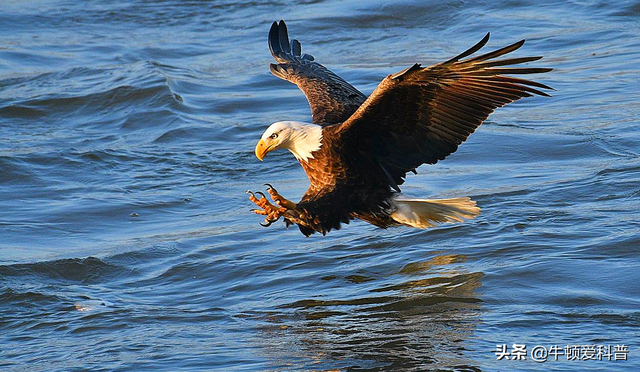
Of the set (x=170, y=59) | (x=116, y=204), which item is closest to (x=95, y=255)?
(x=116, y=204)

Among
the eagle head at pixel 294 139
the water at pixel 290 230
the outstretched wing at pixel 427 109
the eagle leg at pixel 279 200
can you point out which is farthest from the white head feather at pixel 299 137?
the water at pixel 290 230

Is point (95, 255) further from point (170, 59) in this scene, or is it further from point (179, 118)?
point (170, 59)

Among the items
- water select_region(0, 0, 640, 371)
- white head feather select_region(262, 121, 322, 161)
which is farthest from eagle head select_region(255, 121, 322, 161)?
water select_region(0, 0, 640, 371)

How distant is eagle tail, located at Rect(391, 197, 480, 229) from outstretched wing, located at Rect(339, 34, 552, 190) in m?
0.14

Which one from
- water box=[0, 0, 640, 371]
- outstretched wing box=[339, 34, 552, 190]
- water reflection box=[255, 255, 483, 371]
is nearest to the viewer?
water reflection box=[255, 255, 483, 371]

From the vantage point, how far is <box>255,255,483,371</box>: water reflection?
14.9ft

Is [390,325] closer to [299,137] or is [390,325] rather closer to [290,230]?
[299,137]

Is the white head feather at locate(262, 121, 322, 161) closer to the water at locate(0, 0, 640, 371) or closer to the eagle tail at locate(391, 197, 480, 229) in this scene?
the eagle tail at locate(391, 197, 480, 229)

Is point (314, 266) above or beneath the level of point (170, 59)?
beneath

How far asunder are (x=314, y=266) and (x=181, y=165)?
9.41ft

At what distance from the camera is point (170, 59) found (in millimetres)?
12656

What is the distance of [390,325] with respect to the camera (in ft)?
16.4

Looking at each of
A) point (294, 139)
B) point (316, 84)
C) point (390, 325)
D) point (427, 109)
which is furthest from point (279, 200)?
point (316, 84)

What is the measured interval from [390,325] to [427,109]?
1213 mm
